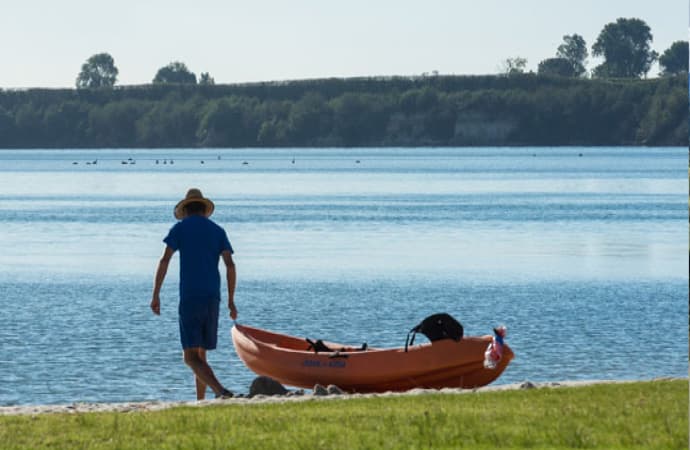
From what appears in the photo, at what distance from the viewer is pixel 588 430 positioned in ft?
44.0

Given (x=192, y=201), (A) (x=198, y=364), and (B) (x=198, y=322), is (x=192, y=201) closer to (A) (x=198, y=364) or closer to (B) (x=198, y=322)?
(B) (x=198, y=322)

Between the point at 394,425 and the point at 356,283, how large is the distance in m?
27.6

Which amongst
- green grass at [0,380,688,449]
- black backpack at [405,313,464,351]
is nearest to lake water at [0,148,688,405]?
black backpack at [405,313,464,351]

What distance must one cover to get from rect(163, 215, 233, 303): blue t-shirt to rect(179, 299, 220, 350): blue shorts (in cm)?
9

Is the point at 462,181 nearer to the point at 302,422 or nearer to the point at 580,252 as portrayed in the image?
the point at 580,252

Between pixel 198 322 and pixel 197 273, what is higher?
pixel 197 273

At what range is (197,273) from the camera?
16.8 metres

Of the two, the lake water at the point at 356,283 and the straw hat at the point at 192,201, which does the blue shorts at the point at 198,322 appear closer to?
the straw hat at the point at 192,201

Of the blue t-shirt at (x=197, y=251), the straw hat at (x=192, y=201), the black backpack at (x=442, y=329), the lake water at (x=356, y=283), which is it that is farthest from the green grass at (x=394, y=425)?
the lake water at (x=356, y=283)

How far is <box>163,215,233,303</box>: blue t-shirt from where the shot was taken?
Answer: 16.8 meters

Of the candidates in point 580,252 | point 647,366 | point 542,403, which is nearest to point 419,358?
point 542,403

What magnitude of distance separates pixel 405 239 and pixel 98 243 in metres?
11.6

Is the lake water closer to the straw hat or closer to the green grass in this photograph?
the straw hat

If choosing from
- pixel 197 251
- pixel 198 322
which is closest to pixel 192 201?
pixel 197 251
